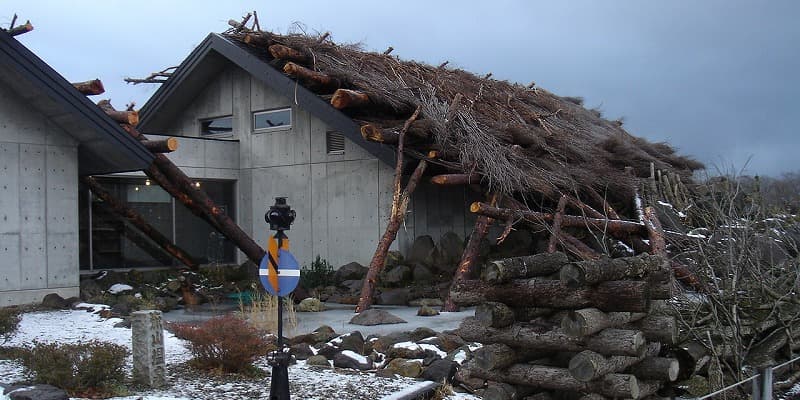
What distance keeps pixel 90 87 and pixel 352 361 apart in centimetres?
805

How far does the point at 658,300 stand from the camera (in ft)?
26.2

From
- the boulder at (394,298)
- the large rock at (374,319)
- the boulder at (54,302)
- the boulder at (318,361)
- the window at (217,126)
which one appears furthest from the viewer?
the window at (217,126)

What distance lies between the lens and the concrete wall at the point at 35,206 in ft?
45.9

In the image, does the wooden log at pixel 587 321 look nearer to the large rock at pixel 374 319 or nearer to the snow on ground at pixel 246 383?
the snow on ground at pixel 246 383

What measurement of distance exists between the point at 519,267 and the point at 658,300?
64.2 inches

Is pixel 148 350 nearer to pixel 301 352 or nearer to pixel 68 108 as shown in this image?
pixel 301 352

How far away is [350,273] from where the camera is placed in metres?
18.2

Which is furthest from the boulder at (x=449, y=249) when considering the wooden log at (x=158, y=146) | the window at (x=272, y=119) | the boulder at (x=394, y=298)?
the wooden log at (x=158, y=146)

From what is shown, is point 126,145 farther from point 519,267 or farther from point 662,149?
point 662,149

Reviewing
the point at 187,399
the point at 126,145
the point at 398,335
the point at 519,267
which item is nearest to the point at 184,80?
the point at 126,145

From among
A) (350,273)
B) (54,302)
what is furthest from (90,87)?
(350,273)

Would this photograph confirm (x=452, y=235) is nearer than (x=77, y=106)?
No

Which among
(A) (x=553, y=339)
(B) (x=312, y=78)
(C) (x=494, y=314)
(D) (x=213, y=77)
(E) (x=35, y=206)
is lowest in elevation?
(A) (x=553, y=339)

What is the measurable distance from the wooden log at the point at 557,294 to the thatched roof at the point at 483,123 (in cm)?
775
